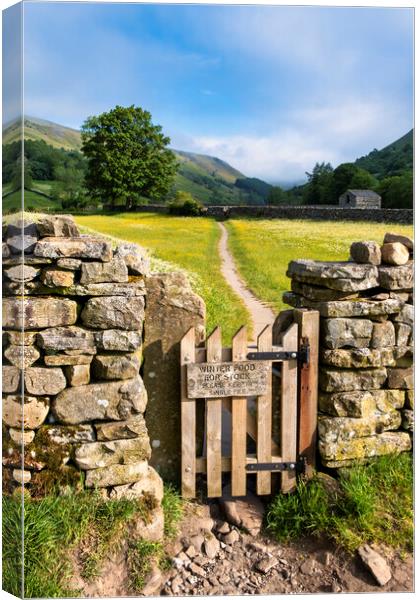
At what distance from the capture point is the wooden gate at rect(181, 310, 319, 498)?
4.50m

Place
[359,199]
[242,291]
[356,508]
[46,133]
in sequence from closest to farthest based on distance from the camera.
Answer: [356,508], [46,133], [359,199], [242,291]

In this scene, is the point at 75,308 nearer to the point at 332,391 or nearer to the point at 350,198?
the point at 332,391

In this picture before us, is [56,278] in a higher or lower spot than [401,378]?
higher

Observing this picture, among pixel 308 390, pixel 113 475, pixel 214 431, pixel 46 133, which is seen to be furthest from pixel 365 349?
pixel 46 133

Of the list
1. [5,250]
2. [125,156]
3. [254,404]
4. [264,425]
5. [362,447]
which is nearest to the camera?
[5,250]

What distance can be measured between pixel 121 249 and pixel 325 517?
2.96 m

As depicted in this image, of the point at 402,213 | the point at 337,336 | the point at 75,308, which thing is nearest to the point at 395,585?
the point at 337,336

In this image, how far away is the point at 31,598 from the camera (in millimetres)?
3873

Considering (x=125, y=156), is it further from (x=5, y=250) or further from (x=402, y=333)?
(x=402, y=333)

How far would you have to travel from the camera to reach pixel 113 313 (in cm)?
420

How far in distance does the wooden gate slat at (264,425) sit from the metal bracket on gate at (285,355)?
5 centimetres

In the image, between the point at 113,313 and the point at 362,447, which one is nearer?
the point at 113,313

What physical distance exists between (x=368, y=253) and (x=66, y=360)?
2.89 meters

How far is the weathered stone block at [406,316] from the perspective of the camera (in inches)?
187
